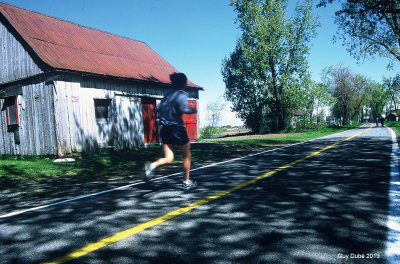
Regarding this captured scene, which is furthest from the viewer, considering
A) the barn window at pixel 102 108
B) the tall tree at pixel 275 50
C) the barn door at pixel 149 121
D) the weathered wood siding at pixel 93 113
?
the tall tree at pixel 275 50

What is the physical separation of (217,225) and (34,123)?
459 inches

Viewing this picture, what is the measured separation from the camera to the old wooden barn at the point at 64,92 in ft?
36.4

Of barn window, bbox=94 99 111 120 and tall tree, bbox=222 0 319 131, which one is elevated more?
tall tree, bbox=222 0 319 131

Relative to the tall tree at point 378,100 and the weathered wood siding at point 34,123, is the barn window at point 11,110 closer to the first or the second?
the weathered wood siding at point 34,123

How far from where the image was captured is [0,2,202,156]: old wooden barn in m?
11.1

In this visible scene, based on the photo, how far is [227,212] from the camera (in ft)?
10.8

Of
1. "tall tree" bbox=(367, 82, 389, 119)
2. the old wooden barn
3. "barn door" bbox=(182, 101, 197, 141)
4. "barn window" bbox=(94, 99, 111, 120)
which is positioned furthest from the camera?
"tall tree" bbox=(367, 82, 389, 119)

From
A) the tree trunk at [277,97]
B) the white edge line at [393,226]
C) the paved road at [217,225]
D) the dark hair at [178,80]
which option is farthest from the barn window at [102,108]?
the tree trunk at [277,97]

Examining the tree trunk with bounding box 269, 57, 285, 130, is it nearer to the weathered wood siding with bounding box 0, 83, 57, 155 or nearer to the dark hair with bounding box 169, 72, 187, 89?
the weathered wood siding with bounding box 0, 83, 57, 155

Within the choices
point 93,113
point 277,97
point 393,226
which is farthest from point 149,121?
point 277,97

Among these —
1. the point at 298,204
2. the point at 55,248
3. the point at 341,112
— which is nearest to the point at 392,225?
the point at 298,204

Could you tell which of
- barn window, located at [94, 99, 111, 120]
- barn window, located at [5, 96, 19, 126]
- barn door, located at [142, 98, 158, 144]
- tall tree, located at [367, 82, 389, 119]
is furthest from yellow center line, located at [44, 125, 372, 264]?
tall tree, located at [367, 82, 389, 119]

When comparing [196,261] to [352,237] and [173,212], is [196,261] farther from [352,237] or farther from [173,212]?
[352,237]

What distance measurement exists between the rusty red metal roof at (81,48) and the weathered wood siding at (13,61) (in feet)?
2.31
